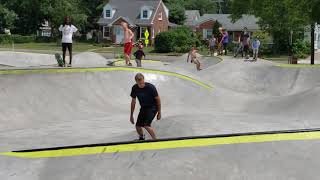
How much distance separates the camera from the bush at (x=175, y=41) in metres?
52.3

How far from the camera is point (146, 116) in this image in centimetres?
948

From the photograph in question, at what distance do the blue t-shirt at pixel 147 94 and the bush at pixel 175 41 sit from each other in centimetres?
4318

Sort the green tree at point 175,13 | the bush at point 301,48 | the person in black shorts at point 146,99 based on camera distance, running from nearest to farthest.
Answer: the person in black shorts at point 146,99 → the bush at point 301,48 → the green tree at point 175,13

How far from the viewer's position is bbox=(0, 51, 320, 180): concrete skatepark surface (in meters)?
6.69

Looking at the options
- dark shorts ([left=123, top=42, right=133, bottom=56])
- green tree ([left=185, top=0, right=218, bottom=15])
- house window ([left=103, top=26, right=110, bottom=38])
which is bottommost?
dark shorts ([left=123, top=42, right=133, bottom=56])

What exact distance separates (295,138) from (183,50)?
46008 mm

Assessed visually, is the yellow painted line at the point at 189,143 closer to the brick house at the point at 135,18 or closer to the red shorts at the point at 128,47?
the red shorts at the point at 128,47

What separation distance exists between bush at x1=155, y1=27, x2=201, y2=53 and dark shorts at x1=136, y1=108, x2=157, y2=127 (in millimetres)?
43040

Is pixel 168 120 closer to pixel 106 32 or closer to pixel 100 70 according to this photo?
pixel 100 70

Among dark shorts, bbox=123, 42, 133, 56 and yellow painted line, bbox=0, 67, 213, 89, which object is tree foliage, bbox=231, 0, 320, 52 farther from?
dark shorts, bbox=123, 42, 133, 56

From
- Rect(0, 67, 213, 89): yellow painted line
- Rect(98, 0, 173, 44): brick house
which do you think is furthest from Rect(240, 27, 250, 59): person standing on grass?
Rect(98, 0, 173, 44): brick house

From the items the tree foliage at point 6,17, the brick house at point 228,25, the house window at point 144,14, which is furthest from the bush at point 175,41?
the tree foliage at point 6,17

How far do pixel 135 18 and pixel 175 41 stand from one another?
1791 centimetres

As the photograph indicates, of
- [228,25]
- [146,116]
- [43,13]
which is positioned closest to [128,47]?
[146,116]
